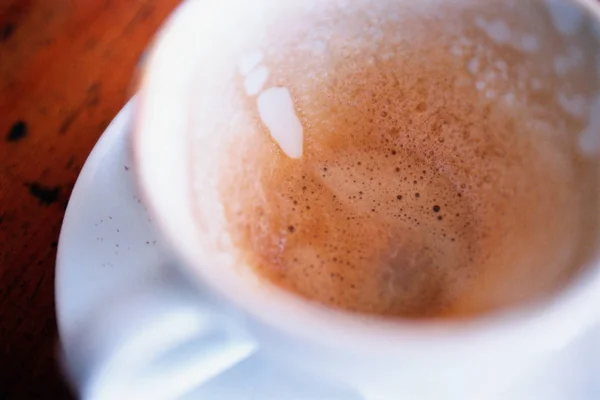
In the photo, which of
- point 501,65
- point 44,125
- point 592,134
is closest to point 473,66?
point 501,65

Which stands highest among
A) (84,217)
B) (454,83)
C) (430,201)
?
(84,217)

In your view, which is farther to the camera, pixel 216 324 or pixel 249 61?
pixel 249 61

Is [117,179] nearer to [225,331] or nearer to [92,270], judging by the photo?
[92,270]

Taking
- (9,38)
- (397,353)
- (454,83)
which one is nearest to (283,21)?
(454,83)

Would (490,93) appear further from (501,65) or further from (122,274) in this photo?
(122,274)

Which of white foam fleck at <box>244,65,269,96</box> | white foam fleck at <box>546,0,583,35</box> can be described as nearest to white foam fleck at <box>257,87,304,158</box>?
white foam fleck at <box>244,65,269,96</box>

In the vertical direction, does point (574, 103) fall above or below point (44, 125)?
below

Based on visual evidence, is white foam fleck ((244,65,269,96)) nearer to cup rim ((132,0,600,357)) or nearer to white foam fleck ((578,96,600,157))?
cup rim ((132,0,600,357))
